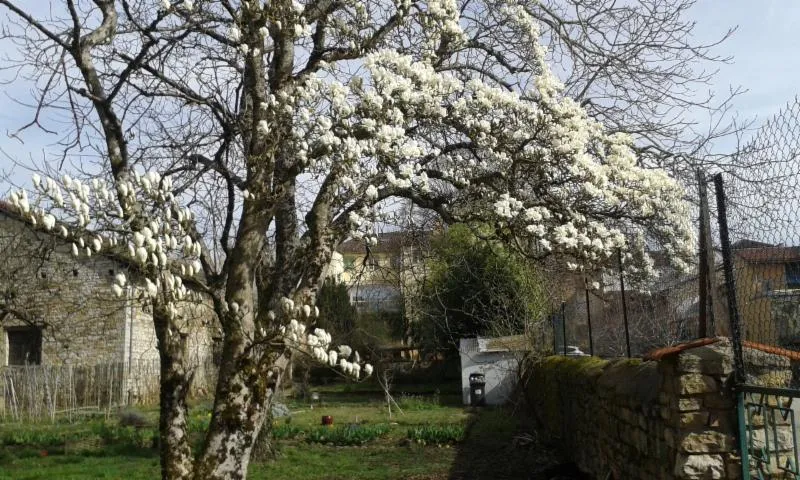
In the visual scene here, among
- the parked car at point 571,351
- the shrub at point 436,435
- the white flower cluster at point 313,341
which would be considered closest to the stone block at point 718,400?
the white flower cluster at point 313,341

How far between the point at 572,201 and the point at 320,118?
312 centimetres

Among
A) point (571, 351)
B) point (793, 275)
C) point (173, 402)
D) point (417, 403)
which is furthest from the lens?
point (417, 403)

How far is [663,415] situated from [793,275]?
1817 mm

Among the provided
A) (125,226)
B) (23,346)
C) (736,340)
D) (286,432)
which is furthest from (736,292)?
(23,346)

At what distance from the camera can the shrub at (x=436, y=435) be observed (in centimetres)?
1392

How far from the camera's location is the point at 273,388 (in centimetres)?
695

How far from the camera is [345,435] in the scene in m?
14.4

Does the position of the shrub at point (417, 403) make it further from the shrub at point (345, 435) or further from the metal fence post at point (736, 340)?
the metal fence post at point (736, 340)

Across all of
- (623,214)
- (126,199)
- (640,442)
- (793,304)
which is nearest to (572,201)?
(623,214)

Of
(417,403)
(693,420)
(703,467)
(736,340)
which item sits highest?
(736,340)

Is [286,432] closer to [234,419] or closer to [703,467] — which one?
[234,419]

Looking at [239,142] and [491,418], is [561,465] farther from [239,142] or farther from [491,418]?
[491,418]

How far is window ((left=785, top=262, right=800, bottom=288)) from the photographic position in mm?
3939

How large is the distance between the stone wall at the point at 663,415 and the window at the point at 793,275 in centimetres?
102
